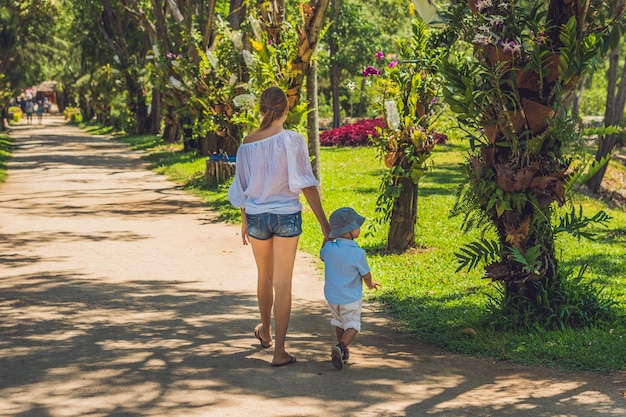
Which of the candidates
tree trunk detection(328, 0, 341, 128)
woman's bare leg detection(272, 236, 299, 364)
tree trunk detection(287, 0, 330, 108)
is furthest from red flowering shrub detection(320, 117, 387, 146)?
woman's bare leg detection(272, 236, 299, 364)

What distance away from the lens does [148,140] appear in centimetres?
3597

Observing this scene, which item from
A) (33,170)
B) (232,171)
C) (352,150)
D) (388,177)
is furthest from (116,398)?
(352,150)

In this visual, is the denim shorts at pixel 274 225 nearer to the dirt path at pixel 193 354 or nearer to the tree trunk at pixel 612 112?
the dirt path at pixel 193 354

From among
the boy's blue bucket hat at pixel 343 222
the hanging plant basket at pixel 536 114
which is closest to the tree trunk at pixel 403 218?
the hanging plant basket at pixel 536 114

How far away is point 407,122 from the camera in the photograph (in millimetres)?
11195

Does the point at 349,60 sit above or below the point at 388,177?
above

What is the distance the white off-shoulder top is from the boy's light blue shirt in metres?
0.41

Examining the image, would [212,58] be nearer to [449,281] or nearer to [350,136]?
[350,136]

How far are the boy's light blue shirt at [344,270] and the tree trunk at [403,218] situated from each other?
16.1 ft

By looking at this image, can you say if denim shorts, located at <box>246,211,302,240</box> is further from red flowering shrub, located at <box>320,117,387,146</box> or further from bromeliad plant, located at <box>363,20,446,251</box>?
red flowering shrub, located at <box>320,117,387,146</box>

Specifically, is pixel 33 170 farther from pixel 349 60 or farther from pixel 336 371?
pixel 336 371

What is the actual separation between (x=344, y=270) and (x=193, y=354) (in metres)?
1.30

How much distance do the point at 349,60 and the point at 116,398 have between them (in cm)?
3216

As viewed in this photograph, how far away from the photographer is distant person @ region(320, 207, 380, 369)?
6594 mm
